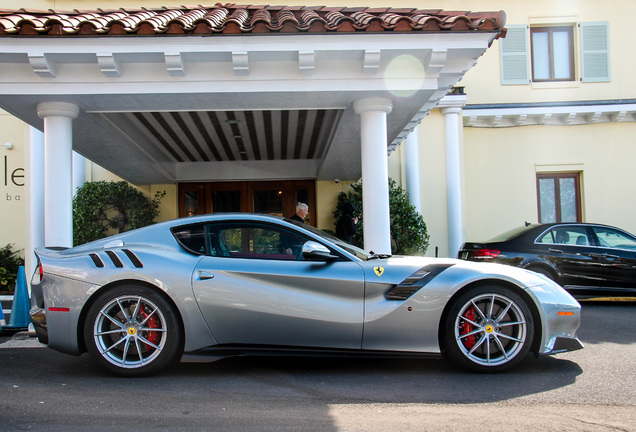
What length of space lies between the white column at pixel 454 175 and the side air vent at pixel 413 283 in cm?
844

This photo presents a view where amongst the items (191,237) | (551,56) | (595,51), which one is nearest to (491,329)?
(191,237)

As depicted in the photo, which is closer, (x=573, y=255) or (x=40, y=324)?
(x=40, y=324)

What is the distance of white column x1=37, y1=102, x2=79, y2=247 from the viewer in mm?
6477

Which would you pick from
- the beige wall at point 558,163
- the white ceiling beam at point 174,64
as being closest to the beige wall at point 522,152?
the beige wall at point 558,163

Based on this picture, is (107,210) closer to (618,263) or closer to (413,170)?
(413,170)

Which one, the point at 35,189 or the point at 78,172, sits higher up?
the point at 78,172

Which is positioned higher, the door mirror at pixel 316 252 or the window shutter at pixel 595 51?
the window shutter at pixel 595 51

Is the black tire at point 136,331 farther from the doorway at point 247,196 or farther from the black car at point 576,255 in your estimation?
the doorway at point 247,196

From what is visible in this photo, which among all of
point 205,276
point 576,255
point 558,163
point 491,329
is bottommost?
point 491,329

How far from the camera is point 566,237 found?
9078 mm

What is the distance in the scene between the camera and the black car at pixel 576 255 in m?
8.73

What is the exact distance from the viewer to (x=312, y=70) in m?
6.34

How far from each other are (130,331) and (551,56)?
1258cm

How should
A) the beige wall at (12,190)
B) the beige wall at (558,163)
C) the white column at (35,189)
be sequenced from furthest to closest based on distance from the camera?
1. the beige wall at (558,163)
2. the beige wall at (12,190)
3. the white column at (35,189)
